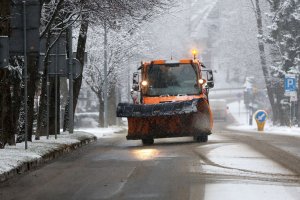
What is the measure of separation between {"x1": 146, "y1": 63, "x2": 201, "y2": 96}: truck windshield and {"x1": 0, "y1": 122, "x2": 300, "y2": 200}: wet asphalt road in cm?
654

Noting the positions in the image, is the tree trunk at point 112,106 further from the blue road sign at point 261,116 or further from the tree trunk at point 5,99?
the tree trunk at point 5,99

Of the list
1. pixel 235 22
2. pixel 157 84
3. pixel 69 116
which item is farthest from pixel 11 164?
pixel 235 22

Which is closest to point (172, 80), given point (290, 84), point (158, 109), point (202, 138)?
point (202, 138)

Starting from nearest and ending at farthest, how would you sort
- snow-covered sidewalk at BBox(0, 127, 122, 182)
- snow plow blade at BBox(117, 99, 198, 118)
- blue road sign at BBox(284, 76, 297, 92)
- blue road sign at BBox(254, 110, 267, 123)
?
snow-covered sidewalk at BBox(0, 127, 122, 182), snow plow blade at BBox(117, 99, 198, 118), blue road sign at BBox(284, 76, 297, 92), blue road sign at BBox(254, 110, 267, 123)

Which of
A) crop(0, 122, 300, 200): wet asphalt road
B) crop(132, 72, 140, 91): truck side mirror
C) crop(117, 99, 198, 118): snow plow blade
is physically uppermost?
crop(132, 72, 140, 91): truck side mirror

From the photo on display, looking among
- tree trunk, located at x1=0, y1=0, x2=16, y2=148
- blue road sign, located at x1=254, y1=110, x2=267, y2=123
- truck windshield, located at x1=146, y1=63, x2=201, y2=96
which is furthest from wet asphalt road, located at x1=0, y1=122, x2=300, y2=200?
blue road sign, located at x1=254, y1=110, x2=267, y2=123

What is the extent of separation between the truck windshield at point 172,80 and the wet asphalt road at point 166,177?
6.54 meters

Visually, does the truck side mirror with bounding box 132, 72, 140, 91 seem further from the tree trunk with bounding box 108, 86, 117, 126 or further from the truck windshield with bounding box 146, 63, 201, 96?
the tree trunk with bounding box 108, 86, 117, 126

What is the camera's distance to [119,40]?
161 ft

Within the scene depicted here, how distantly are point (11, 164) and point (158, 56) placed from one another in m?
53.3

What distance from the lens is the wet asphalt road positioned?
34.3 feet

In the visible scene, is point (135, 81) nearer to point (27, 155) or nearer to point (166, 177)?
point (27, 155)

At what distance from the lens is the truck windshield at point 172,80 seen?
25047 mm

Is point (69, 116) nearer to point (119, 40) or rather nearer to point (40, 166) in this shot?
point (40, 166)
